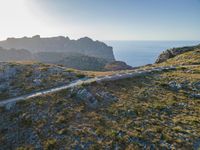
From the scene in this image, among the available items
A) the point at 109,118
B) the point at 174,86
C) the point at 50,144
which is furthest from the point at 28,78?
the point at 174,86

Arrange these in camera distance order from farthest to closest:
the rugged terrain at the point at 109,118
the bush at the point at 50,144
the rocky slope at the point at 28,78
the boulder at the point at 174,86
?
the rocky slope at the point at 28,78, the boulder at the point at 174,86, the rugged terrain at the point at 109,118, the bush at the point at 50,144

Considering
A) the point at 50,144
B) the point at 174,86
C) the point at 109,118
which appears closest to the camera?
the point at 50,144

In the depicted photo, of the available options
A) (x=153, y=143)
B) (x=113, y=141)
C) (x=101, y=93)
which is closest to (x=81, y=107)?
(x=101, y=93)

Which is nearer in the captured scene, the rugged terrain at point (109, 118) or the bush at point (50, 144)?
the bush at point (50, 144)

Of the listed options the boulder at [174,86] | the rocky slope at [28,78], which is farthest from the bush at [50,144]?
the boulder at [174,86]

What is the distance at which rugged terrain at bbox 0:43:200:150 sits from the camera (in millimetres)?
27234

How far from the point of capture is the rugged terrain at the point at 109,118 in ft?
89.4

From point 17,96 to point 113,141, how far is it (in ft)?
81.8

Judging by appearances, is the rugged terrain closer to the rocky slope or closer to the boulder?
the boulder

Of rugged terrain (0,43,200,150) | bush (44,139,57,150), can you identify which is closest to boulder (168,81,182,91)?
rugged terrain (0,43,200,150)

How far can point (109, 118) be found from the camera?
32.7m

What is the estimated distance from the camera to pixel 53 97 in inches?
1564

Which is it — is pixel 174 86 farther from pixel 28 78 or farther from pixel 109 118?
pixel 28 78

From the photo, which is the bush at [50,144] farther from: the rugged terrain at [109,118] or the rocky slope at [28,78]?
the rocky slope at [28,78]
